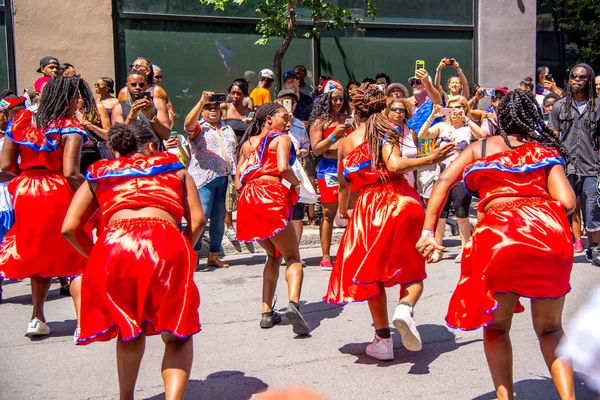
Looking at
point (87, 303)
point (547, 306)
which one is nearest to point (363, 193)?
point (547, 306)

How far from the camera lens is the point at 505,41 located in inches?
603

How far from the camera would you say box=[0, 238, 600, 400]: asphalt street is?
5109 mm

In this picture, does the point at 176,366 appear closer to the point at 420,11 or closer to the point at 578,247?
the point at 578,247

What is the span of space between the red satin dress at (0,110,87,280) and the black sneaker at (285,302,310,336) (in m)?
1.65

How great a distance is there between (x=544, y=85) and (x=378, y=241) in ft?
29.7

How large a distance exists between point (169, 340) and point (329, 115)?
5355 millimetres

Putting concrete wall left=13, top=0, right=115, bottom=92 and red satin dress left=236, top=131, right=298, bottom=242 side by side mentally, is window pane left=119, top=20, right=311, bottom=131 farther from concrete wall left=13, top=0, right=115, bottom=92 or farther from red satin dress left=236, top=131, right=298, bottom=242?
red satin dress left=236, top=131, right=298, bottom=242

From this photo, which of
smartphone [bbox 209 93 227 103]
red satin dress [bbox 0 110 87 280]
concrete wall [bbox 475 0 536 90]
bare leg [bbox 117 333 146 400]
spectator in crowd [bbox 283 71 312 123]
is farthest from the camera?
concrete wall [bbox 475 0 536 90]

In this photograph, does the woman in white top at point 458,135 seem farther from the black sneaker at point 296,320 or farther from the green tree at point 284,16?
the black sneaker at point 296,320

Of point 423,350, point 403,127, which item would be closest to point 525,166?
point 403,127

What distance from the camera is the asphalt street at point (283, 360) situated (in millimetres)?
5109

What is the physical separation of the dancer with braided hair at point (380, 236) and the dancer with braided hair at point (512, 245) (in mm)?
894

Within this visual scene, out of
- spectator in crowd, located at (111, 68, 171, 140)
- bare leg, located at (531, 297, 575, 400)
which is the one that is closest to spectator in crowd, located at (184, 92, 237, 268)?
spectator in crowd, located at (111, 68, 171, 140)

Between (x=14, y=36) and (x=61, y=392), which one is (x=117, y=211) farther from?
(x=14, y=36)
